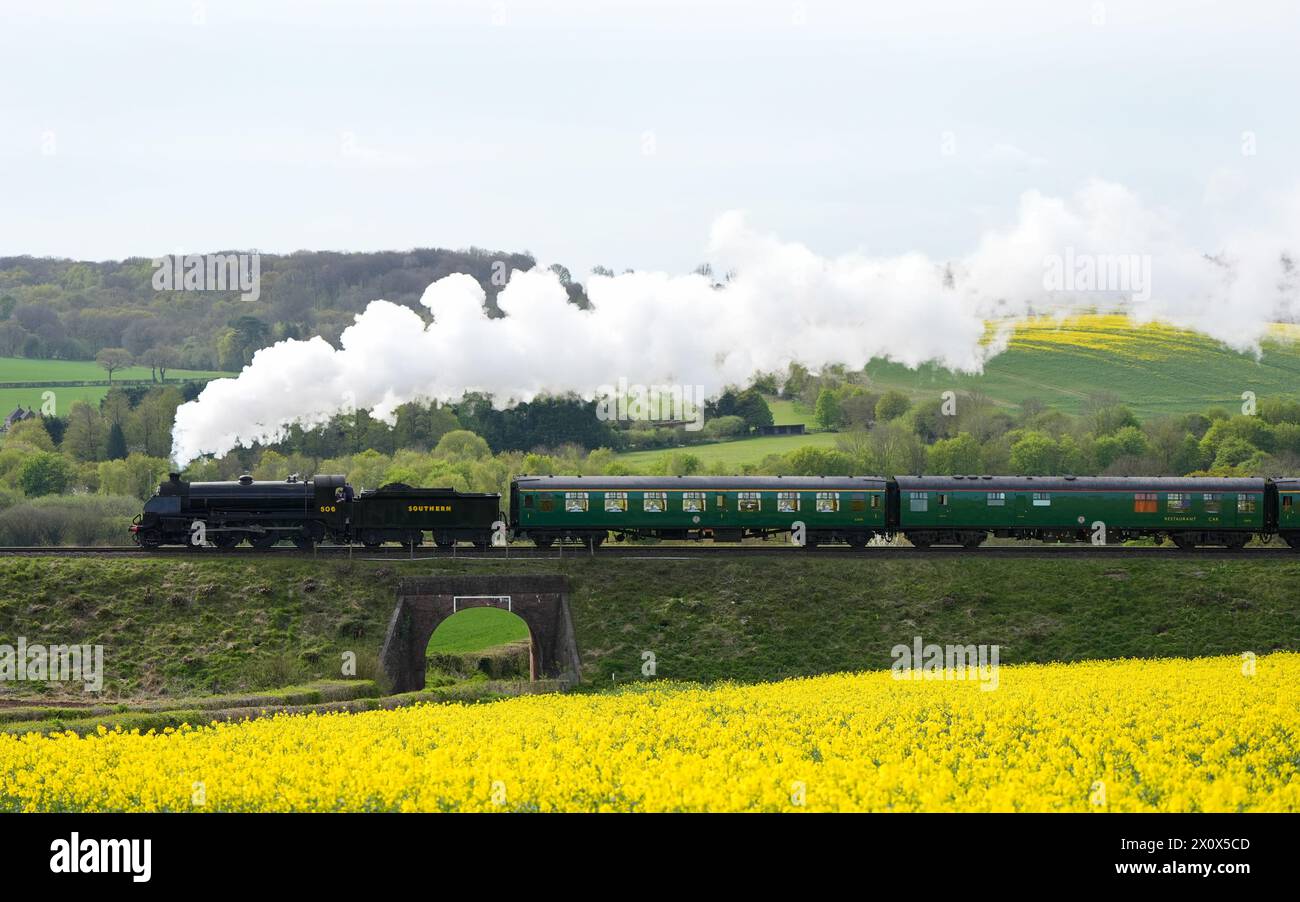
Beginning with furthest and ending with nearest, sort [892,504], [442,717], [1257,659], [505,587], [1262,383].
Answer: [1262,383]
[892,504]
[505,587]
[1257,659]
[442,717]

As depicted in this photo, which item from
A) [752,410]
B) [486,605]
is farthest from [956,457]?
[486,605]

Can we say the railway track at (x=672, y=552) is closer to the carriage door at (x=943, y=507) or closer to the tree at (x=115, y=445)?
the carriage door at (x=943, y=507)

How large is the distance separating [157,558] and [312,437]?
79110 millimetres

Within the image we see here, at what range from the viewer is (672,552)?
200 feet

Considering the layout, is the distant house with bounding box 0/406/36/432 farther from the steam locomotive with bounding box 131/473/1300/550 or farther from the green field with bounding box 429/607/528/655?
the steam locomotive with bounding box 131/473/1300/550

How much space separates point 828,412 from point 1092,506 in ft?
320

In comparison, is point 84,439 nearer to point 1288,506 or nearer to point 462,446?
point 462,446

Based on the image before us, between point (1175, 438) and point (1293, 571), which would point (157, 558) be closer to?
point (1293, 571)

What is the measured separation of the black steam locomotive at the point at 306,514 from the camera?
59500 mm

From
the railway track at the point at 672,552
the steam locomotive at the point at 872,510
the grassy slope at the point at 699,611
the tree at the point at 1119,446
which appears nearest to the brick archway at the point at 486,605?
the grassy slope at the point at 699,611

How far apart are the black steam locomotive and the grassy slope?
3009 mm

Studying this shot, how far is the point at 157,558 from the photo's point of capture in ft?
188

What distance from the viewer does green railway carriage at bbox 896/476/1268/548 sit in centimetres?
6231
